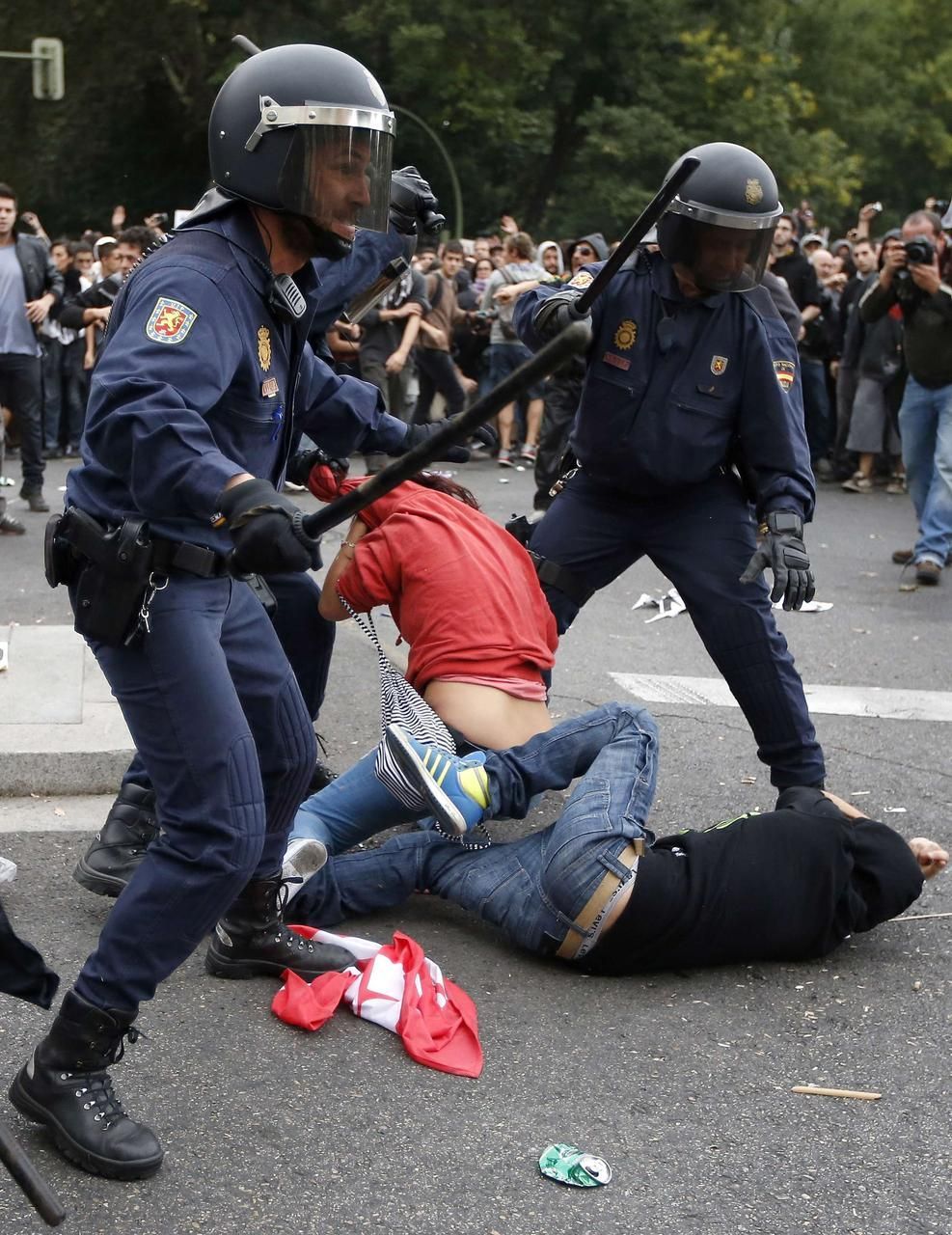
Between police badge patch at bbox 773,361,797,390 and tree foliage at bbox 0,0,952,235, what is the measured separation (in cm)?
2708

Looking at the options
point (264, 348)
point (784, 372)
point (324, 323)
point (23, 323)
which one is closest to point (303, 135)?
point (264, 348)

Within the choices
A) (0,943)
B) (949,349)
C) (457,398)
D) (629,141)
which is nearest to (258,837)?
(0,943)

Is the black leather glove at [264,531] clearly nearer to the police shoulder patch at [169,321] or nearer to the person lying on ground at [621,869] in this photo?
the police shoulder patch at [169,321]

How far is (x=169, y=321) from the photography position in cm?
274

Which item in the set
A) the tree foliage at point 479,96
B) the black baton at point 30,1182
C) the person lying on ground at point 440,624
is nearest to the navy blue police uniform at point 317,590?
the person lying on ground at point 440,624

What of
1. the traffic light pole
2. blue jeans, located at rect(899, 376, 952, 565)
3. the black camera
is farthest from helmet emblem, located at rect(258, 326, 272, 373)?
the traffic light pole

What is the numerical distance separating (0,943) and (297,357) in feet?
3.99

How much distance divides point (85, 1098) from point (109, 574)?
919mm

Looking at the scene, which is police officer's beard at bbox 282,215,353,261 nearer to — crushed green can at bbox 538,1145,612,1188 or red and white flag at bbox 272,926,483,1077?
red and white flag at bbox 272,926,483,1077

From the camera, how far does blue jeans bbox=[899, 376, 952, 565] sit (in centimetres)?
870

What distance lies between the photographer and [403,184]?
4.61 meters

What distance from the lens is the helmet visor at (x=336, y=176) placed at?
2.94 metres

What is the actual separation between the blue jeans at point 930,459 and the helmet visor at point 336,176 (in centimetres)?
624

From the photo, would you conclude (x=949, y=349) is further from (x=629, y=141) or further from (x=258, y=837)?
(x=629, y=141)
